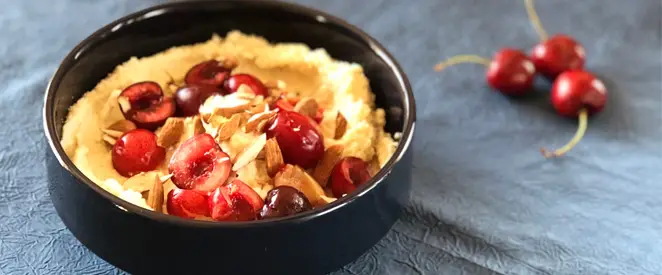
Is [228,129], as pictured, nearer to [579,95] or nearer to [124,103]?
[124,103]

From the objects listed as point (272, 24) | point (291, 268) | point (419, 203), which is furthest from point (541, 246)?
point (272, 24)

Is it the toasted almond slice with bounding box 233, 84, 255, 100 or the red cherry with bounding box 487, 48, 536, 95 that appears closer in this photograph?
the toasted almond slice with bounding box 233, 84, 255, 100

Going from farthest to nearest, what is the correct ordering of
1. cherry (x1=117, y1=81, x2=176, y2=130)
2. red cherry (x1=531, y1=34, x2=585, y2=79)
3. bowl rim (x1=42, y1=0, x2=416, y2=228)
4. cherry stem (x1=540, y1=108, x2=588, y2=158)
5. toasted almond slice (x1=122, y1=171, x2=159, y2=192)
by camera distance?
1. red cherry (x1=531, y1=34, x2=585, y2=79)
2. cherry stem (x1=540, y1=108, x2=588, y2=158)
3. cherry (x1=117, y1=81, x2=176, y2=130)
4. toasted almond slice (x1=122, y1=171, x2=159, y2=192)
5. bowl rim (x1=42, y1=0, x2=416, y2=228)

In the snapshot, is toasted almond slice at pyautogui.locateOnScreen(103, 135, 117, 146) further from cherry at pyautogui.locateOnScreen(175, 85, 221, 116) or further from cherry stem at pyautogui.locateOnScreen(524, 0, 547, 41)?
cherry stem at pyautogui.locateOnScreen(524, 0, 547, 41)

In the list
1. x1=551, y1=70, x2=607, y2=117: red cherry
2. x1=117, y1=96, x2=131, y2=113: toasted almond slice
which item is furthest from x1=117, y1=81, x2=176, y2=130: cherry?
x1=551, y1=70, x2=607, y2=117: red cherry

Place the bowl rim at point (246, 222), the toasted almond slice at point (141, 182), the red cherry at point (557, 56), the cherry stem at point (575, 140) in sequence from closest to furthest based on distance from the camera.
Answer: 1. the bowl rim at point (246, 222)
2. the toasted almond slice at point (141, 182)
3. the cherry stem at point (575, 140)
4. the red cherry at point (557, 56)

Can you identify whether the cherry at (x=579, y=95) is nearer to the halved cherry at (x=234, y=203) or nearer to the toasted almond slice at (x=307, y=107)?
the toasted almond slice at (x=307, y=107)

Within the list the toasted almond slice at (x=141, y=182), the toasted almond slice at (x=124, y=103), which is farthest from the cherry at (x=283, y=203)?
the toasted almond slice at (x=124, y=103)
